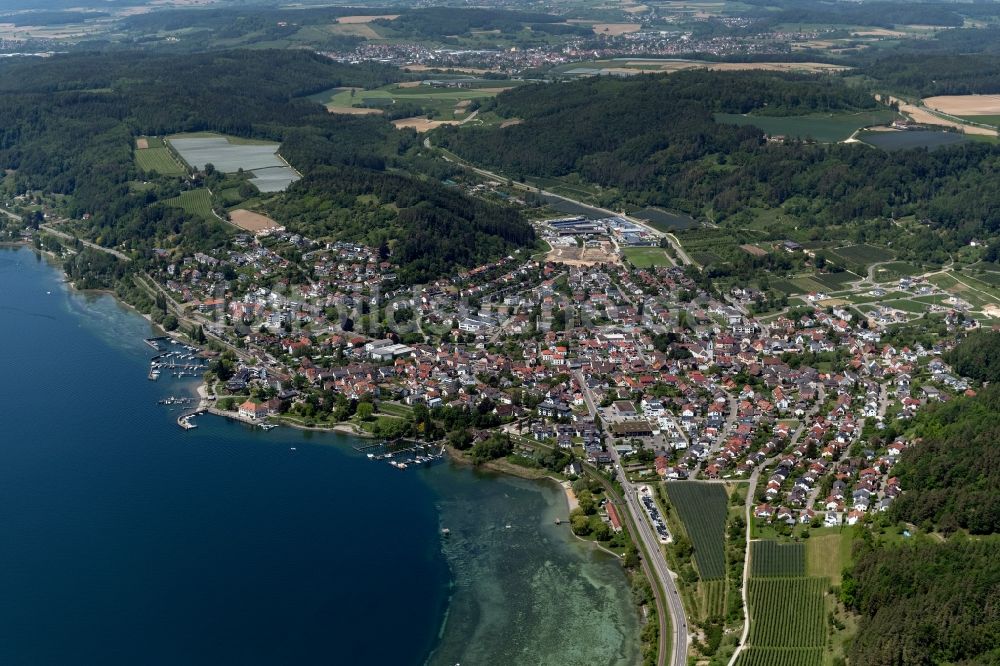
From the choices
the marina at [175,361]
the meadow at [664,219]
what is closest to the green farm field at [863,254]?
the meadow at [664,219]

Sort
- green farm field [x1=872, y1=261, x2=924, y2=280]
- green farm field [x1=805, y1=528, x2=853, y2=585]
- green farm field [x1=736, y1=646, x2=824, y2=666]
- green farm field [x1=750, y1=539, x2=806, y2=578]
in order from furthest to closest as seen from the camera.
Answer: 1. green farm field [x1=872, y1=261, x2=924, y2=280]
2. green farm field [x1=750, y1=539, x2=806, y2=578]
3. green farm field [x1=805, y1=528, x2=853, y2=585]
4. green farm field [x1=736, y1=646, x2=824, y2=666]

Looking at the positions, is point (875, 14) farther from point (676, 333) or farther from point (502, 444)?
point (502, 444)

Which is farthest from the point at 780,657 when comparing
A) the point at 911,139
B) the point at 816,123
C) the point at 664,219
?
the point at 816,123

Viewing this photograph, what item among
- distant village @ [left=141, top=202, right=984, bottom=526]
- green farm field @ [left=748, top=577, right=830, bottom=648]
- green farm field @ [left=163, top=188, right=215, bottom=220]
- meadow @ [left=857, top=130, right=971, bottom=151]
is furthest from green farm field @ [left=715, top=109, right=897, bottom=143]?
green farm field @ [left=748, top=577, right=830, bottom=648]

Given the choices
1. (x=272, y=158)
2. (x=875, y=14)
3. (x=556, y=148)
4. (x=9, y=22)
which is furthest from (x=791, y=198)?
(x=9, y=22)

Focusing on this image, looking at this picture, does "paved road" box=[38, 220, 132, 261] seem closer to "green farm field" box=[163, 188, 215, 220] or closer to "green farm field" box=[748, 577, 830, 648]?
"green farm field" box=[163, 188, 215, 220]

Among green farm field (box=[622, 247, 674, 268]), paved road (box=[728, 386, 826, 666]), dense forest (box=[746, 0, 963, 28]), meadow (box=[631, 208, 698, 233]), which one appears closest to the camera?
paved road (box=[728, 386, 826, 666])
